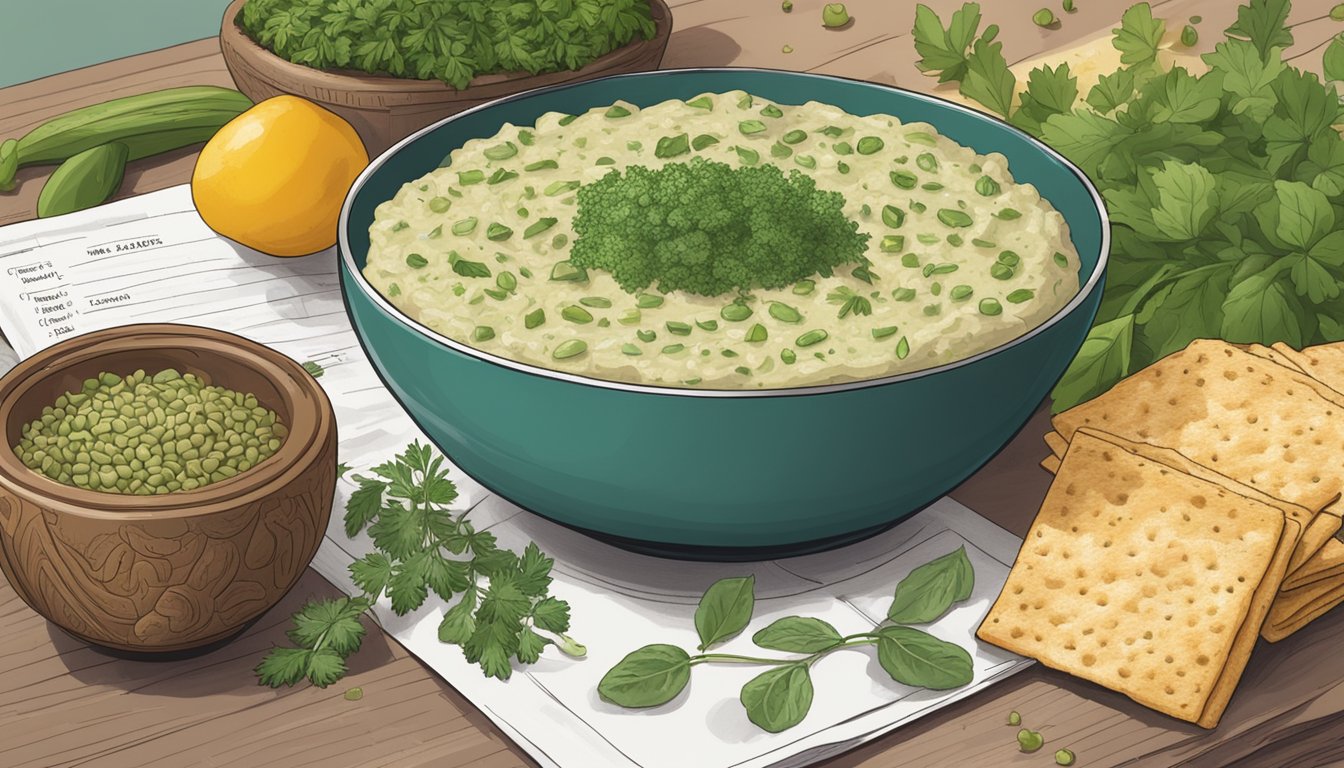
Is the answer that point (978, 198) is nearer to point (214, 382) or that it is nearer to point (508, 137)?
point (508, 137)

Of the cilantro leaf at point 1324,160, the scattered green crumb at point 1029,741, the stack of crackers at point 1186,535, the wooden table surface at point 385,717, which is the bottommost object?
the wooden table surface at point 385,717

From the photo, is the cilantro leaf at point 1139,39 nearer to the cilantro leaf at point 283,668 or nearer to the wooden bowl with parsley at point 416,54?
the wooden bowl with parsley at point 416,54

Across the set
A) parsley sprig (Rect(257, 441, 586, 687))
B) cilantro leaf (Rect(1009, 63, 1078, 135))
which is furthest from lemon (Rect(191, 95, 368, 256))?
cilantro leaf (Rect(1009, 63, 1078, 135))

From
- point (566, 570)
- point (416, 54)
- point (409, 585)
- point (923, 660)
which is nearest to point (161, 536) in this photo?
point (409, 585)

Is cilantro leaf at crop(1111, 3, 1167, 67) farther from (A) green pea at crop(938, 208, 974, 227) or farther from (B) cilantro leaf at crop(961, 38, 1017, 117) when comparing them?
(A) green pea at crop(938, 208, 974, 227)

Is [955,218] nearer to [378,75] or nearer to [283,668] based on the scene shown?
[283,668]

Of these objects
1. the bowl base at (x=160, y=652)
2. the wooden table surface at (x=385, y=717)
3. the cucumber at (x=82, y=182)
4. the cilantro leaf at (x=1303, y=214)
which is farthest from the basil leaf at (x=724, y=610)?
the cucumber at (x=82, y=182)

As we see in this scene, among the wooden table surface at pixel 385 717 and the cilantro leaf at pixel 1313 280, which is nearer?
the wooden table surface at pixel 385 717

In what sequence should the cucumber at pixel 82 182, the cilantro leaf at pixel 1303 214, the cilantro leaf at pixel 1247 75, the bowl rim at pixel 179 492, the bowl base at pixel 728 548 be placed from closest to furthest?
the bowl rim at pixel 179 492
the bowl base at pixel 728 548
the cilantro leaf at pixel 1303 214
the cilantro leaf at pixel 1247 75
the cucumber at pixel 82 182
